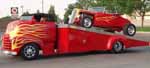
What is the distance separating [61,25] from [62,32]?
0.27 metres

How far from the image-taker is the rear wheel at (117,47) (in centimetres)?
Result: 1953

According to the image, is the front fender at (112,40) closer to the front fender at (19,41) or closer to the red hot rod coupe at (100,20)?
the red hot rod coupe at (100,20)

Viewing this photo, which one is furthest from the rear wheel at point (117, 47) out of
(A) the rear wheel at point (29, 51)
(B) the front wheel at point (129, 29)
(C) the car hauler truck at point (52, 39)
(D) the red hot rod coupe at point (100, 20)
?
(A) the rear wheel at point (29, 51)

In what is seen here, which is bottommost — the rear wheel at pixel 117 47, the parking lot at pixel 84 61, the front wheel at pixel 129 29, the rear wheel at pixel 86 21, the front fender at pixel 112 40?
the parking lot at pixel 84 61

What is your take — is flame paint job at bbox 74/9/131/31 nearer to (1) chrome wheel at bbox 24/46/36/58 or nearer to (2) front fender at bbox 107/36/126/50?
(2) front fender at bbox 107/36/126/50

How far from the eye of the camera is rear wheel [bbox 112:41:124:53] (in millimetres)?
19531

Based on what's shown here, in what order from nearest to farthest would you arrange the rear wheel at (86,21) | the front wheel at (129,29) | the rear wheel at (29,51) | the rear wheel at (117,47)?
the rear wheel at (29,51) < the rear wheel at (86,21) < the rear wheel at (117,47) < the front wheel at (129,29)

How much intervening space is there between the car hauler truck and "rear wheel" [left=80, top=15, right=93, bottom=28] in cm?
23

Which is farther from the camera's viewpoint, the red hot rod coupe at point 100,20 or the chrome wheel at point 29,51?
the red hot rod coupe at point 100,20

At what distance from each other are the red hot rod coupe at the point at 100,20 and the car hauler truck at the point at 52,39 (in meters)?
0.38

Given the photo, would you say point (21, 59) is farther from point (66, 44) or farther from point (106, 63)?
point (106, 63)

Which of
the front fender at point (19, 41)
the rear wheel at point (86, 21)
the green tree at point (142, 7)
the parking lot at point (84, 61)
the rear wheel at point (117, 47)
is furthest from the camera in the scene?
the green tree at point (142, 7)

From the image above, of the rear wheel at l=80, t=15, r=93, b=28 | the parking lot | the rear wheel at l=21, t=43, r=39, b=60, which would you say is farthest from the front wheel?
the rear wheel at l=21, t=43, r=39, b=60

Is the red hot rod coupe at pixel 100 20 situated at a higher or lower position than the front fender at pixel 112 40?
higher
